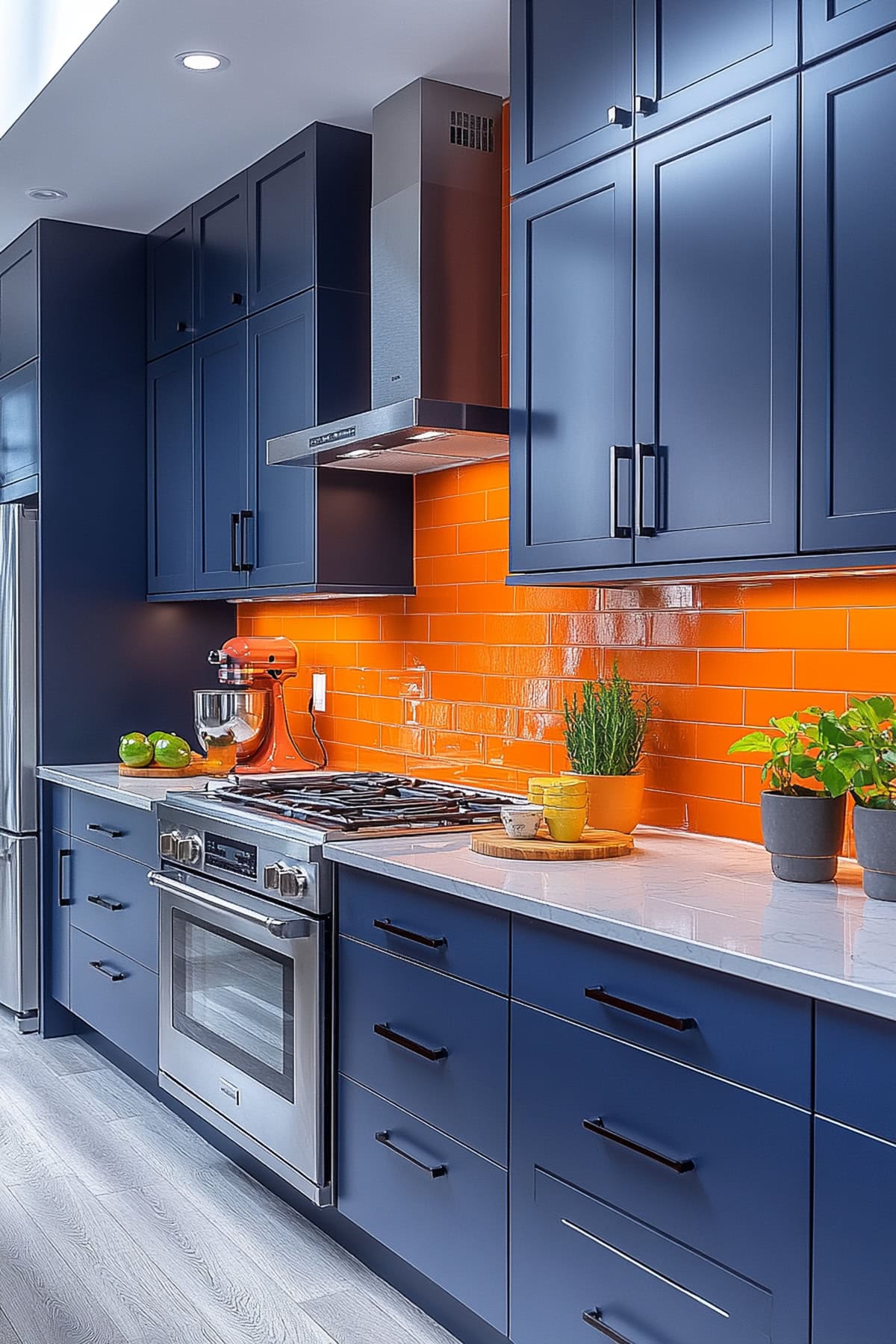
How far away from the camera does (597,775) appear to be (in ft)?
8.70

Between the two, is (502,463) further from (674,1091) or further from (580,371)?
(674,1091)

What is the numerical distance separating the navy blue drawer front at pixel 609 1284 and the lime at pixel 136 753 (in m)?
2.16

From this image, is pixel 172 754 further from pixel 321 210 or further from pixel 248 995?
pixel 321 210

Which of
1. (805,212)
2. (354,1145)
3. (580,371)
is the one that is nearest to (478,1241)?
(354,1145)

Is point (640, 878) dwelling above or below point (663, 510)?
below

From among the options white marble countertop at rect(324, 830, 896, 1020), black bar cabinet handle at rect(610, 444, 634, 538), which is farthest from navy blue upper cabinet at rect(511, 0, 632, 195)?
white marble countertop at rect(324, 830, 896, 1020)

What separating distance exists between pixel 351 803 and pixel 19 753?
172 centimetres

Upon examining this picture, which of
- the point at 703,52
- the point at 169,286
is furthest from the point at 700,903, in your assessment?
the point at 169,286

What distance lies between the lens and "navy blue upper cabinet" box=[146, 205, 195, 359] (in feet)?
13.2

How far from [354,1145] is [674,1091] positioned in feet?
3.32

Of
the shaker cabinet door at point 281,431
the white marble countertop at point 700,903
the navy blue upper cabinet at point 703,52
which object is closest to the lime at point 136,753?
the shaker cabinet door at point 281,431

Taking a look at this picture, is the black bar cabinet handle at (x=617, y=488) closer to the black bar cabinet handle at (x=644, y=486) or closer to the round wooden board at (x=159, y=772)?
the black bar cabinet handle at (x=644, y=486)

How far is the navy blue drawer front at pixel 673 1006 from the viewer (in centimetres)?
159

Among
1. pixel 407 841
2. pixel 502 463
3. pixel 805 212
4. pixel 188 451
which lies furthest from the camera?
pixel 188 451
